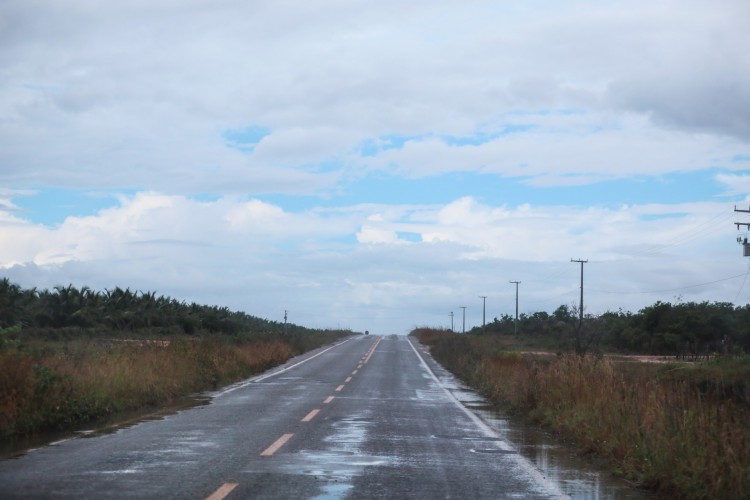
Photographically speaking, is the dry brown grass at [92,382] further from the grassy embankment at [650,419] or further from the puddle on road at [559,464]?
the grassy embankment at [650,419]

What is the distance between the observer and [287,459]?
37.4 ft

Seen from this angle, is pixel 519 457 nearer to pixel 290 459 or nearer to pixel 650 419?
pixel 650 419

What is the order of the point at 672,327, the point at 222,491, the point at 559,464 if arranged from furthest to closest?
the point at 672,327 → the point at 559,464 → the point at 222,491

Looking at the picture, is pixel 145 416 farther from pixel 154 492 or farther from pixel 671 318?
pixel 671 318

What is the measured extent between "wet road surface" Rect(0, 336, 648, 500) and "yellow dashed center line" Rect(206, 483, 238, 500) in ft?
0.04

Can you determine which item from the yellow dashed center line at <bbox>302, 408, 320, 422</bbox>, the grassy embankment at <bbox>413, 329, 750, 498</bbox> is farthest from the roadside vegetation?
the grassy embankment at <bbox>413, 329, 750, 498</bbox>

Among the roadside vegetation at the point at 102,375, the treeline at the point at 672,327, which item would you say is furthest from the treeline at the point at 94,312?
the treeline at the point at 672,327

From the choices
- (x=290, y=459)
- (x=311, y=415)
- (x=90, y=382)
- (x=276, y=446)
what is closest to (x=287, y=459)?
(x=290, y=459)

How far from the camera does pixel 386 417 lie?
Answer: 17.9 metres

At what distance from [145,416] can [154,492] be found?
8.81 meters

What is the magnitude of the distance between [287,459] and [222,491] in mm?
2580

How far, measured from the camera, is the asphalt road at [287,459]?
916 cm

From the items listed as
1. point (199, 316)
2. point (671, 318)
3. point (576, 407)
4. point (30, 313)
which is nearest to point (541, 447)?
point (576, 407)

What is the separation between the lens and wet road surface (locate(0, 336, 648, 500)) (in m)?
9.16
